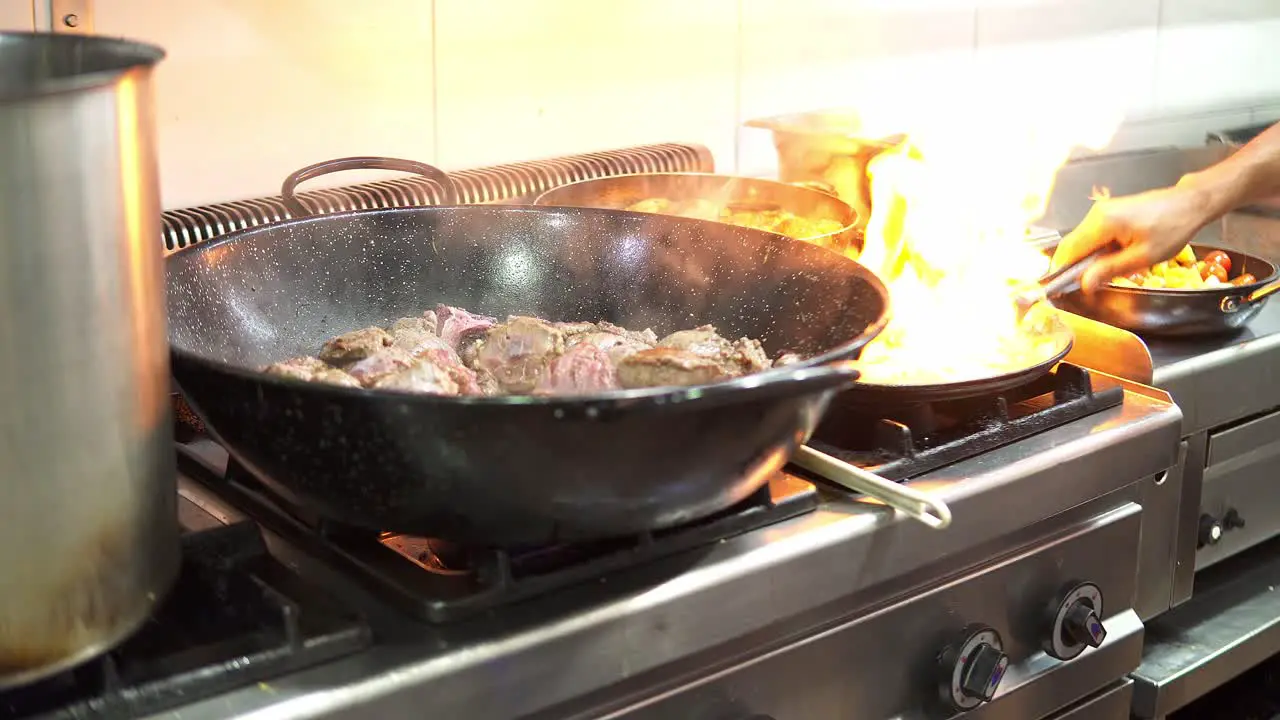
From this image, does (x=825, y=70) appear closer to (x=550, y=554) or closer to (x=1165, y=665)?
(x=1165, y=665)

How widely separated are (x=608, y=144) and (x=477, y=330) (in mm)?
783

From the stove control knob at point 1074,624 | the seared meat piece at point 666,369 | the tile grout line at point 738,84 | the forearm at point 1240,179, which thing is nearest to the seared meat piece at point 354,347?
the seared meat piece at point 666,369

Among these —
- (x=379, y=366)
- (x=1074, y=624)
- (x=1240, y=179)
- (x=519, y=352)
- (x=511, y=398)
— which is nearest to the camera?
(x=511, y=398)

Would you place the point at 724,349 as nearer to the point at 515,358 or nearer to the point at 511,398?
the point at 515,358

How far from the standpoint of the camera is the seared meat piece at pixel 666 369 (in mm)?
1007

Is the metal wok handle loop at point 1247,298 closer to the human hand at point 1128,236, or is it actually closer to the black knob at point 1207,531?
the human hand at point 1128,236

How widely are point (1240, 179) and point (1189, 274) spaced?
0.49 feet

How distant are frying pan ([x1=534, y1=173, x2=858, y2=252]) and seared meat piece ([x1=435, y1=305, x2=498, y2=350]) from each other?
33 cm

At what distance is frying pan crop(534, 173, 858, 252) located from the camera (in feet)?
5.25

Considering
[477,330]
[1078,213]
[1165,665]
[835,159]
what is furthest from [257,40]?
[1078,213]

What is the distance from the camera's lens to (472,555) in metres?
0.96

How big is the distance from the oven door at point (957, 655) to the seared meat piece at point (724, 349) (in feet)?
0.77

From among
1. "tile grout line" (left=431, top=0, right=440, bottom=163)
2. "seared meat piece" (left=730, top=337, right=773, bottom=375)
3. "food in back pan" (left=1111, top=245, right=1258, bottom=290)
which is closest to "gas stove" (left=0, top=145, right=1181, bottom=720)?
"seared meat piece" (left=730, top=337, right=773, bottom=375)

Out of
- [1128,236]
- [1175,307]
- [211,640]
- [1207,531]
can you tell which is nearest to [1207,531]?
[1207,531]
